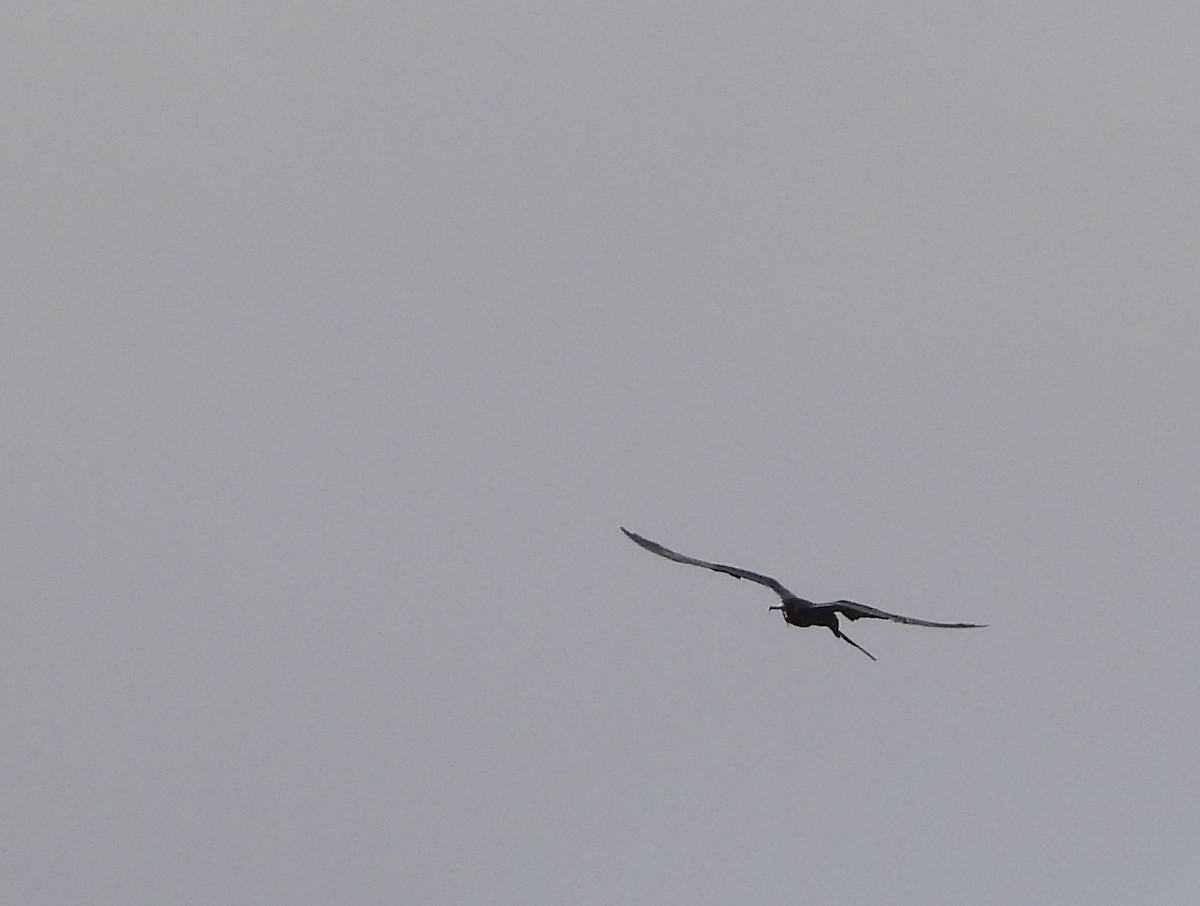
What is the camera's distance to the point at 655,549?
58.8 m

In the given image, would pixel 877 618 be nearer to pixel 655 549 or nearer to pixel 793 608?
pixel 793 608

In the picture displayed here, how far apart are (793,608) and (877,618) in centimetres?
374

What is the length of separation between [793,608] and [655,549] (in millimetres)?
5351

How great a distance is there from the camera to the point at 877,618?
55.5m

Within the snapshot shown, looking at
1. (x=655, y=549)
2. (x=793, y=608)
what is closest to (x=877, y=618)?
(x=793, y=608)

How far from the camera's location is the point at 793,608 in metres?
58.2
